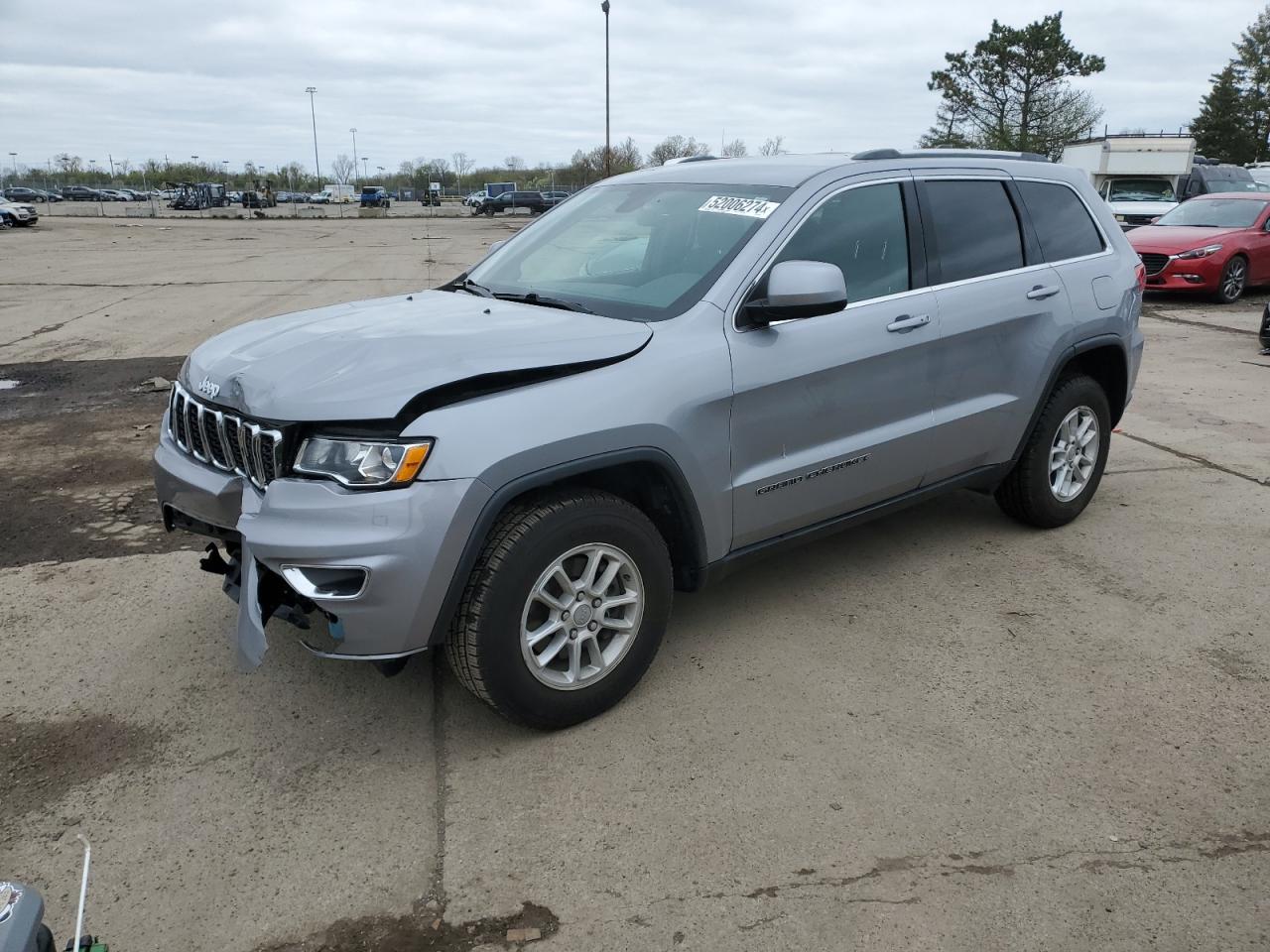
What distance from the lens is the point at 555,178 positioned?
76.9 metres

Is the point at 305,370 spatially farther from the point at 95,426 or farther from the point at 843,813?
the point at 95,426

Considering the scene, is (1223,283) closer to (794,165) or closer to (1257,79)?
(794,165)

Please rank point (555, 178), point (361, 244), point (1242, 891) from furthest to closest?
point (555, 178), point (361, 244), point (1242, 891)

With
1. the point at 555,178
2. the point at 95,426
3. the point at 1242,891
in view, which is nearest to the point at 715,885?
the point at 1242,891

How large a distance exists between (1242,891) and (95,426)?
280 inches

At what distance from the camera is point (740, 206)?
148 inches

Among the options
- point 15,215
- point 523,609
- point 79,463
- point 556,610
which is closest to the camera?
point 523,609

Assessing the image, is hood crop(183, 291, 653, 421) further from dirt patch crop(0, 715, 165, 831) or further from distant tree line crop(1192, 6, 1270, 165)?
distant tree line crop(1192, 6, 1270, 165)

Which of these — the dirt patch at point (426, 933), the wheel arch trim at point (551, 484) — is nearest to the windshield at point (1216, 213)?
the wheel arch trim at point (551, 484)

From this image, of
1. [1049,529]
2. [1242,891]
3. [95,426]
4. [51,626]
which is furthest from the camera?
[95,426]

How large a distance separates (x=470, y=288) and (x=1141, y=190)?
22.1 meters

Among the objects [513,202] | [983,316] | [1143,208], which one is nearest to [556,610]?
[983,316]

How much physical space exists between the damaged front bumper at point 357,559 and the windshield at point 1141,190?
22627 millimetres

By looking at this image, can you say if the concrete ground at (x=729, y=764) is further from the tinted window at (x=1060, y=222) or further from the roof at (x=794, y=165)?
the roof at (x=794, y=165)
